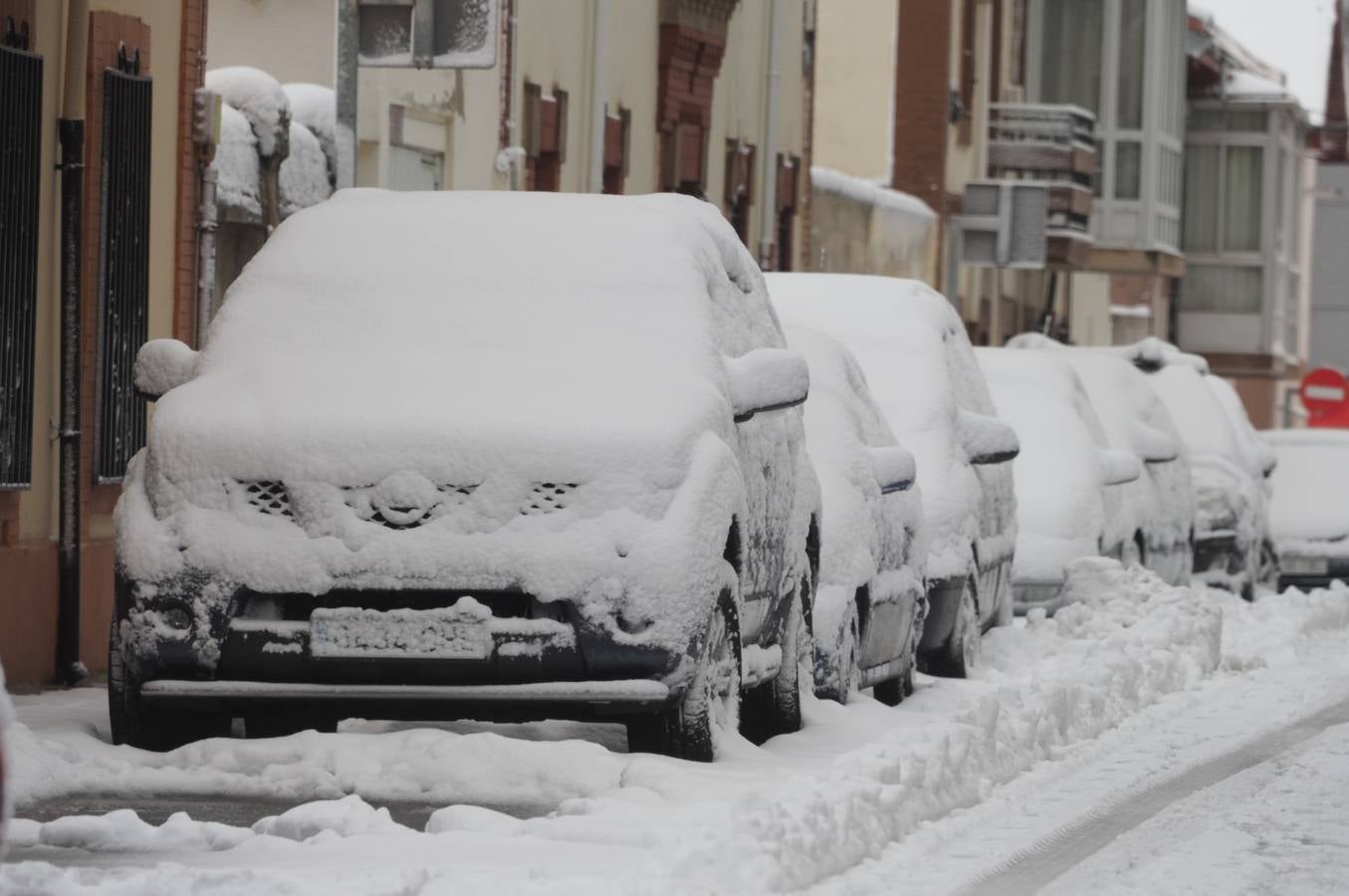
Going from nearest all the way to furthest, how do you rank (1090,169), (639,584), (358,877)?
(358,877), (639,584), (1090,169)

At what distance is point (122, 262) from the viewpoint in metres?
15.0

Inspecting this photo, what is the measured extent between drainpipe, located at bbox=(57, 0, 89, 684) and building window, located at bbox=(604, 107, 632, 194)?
44.5 feet

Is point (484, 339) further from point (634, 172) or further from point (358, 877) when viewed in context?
point (634, 172)

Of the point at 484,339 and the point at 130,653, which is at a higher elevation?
the point at 484,339

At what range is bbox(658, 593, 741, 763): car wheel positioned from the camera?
9.72m

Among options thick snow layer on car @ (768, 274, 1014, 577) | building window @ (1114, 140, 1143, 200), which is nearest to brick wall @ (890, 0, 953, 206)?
building window @ (1114, 140, 1143, 200)

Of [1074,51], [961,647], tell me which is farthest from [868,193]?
[961,647]

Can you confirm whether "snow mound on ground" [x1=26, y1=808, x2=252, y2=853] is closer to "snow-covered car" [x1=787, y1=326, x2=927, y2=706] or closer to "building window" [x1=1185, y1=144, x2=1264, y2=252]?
"snow-covered car" [x1=787, y1=326, x2=927, y2=706]

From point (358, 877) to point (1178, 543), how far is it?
49.0ft

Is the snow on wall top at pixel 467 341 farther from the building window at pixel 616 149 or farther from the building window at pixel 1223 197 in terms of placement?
the building window at pixel 1223 197

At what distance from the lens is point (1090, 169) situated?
48625mm

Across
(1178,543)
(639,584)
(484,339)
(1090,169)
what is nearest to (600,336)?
(484,339)

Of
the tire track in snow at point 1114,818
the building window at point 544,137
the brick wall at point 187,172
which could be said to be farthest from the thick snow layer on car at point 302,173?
the tire track in snow at point 1114,818

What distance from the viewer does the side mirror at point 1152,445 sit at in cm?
2130
